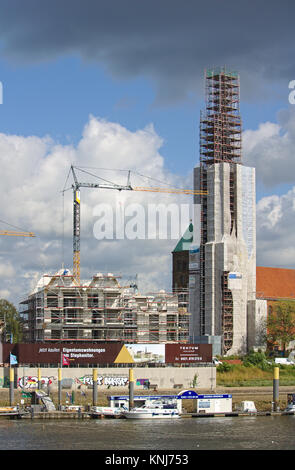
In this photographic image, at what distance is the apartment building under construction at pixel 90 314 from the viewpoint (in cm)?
15712

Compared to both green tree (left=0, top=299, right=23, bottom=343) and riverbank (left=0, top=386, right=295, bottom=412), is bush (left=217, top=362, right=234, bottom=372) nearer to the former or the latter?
riverbank (left=0, top=386, right=295, bottom=412)

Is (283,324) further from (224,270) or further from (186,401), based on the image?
(186,401)

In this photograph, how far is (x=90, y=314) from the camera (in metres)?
158

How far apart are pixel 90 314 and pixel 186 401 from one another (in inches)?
1807

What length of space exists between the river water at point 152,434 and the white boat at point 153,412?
169 centimetres

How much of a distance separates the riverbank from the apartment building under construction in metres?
23.1

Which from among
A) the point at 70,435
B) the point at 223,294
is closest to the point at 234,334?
the point at 223,294

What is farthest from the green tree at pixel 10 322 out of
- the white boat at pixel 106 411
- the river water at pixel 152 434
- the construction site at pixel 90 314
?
the river water at pixel 152 434

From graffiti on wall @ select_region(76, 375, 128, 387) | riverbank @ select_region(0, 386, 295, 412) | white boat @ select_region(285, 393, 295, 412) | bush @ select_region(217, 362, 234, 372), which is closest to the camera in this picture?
white boat @ select_region(285, 393, 295, 412)

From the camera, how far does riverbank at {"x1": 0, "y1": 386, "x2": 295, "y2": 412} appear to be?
115 metres

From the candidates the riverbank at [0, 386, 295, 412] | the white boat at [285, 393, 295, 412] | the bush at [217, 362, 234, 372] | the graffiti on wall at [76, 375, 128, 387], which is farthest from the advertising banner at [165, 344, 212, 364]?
the white boat at [285, 393, 295, 412]
